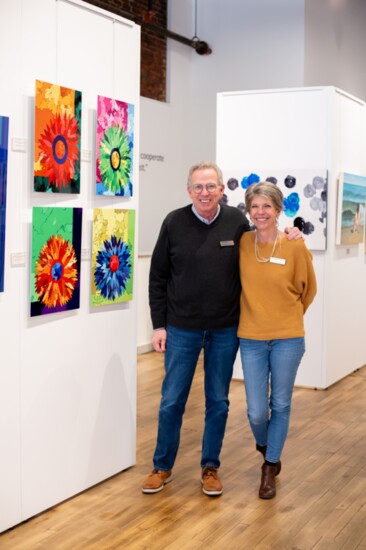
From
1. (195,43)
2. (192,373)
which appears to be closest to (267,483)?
(192,373)

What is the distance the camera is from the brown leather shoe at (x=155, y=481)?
181 inches

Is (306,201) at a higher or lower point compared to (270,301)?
higher

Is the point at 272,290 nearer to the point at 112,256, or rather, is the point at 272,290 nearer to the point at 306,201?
the point at 112,256

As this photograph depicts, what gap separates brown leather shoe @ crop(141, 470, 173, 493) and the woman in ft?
2.14

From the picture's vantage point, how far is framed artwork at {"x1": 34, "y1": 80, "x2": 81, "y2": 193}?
4.05 meters

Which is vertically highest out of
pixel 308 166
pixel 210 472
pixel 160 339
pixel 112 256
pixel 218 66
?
pixel 218 66

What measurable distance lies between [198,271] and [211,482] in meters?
1.21

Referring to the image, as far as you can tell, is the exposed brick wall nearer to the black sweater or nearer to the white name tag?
the black sweater

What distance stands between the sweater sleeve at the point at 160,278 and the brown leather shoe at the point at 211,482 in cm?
90

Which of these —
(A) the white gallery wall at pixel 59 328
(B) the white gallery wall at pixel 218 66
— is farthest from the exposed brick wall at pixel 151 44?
(A) the white gallery wall at pixel 59 328

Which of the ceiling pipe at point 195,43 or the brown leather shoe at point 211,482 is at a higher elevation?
the ceiling pipe at point 195,43

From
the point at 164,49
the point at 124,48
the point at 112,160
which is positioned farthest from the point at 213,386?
the point at 164,49

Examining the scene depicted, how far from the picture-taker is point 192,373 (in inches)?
179

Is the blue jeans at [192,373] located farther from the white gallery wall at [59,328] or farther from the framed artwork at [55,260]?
the framed artwork at [55,260]
